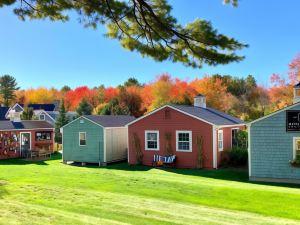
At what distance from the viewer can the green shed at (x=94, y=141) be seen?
91.9 feet

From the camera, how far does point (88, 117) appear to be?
A: 28.8 meters

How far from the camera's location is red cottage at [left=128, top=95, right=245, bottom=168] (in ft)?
79.3

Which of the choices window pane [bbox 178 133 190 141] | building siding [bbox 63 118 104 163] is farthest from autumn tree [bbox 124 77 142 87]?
window pane [bbox 178 133 190 141]

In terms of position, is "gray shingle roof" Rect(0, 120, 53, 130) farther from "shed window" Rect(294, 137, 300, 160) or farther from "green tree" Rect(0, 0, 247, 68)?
"green tree" Rect(0, 0, 247, 68)

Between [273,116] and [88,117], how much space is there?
14.0 meters

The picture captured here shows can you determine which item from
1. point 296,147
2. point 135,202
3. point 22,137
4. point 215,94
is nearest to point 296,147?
point 296,147

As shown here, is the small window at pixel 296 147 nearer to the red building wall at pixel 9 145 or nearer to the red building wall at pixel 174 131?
the red building wall at pixel 174 131

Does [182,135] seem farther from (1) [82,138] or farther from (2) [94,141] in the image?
(1) [82,138]

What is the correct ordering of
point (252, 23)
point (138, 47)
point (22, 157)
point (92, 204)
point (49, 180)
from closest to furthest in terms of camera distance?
1. point (138, 47)
2. point (92, 204)
3. point (252, 23)
4. point (49, 180)
5. point (22, 157)

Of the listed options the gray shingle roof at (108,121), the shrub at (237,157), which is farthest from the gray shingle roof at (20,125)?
the shrub at (237,157)

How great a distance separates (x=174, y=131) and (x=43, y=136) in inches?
641

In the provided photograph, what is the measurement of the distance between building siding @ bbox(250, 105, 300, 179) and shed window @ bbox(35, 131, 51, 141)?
2217 centimetres

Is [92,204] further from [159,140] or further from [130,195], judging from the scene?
[159,140]

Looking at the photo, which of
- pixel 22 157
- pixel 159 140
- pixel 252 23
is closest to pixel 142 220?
pixel 252 23
